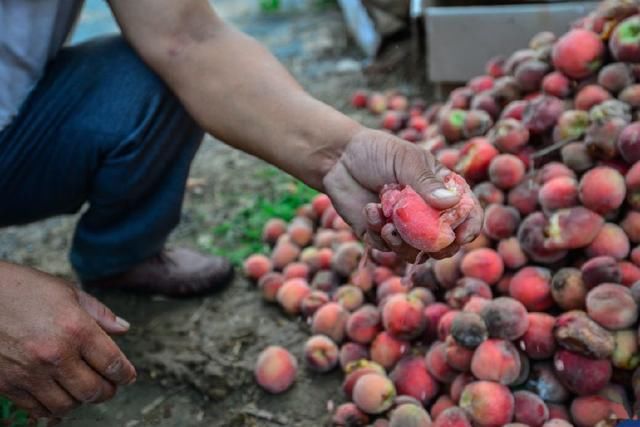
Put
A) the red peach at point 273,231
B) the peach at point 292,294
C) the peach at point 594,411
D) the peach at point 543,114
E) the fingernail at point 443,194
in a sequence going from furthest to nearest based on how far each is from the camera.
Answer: the red peach at point 273,231
the peach at point 292,294
the peach at point 543,114
the peach at point 594,411
the fingernail at point 443,194

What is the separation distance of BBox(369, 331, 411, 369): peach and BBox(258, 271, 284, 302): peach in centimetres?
46

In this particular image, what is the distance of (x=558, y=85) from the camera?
1.91 meters

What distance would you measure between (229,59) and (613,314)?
3.15 feet

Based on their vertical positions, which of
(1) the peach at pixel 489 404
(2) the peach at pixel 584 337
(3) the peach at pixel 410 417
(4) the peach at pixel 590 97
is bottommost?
(3) the peach at pixel 410 417

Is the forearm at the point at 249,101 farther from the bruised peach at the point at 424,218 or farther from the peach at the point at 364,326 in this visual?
the peach at the point at 364,326

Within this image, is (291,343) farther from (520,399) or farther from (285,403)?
(520,399)

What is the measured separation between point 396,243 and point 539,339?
0.45 meters

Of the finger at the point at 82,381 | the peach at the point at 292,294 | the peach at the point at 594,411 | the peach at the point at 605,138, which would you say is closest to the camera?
the finger at the point at 82,381

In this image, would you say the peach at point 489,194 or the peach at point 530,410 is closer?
the peach at point 530,410

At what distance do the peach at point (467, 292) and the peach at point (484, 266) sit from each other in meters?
0.02

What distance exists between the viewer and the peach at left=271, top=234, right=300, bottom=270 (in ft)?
7.14

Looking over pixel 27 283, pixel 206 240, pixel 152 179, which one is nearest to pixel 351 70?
pixel 206 240

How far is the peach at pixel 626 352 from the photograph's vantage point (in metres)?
1.38

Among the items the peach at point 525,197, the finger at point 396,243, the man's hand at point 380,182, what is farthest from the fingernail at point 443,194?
the peach at point 525,197
